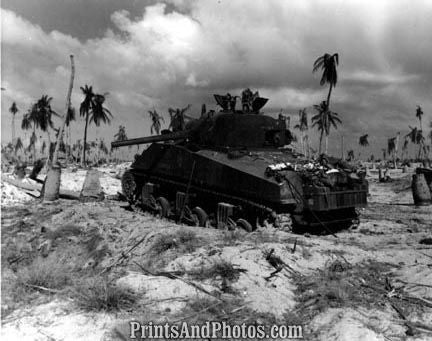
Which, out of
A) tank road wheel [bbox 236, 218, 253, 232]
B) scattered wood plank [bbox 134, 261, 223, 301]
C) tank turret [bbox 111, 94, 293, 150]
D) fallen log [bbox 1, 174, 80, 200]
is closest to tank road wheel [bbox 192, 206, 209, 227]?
tank road wheel [bbox 236, 218, 253, 232]

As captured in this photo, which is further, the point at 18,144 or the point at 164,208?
the point at 18,144

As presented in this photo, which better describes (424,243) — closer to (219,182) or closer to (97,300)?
(219,182)

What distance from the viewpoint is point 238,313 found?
4758mm

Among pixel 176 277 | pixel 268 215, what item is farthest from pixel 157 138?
pixel 176 277

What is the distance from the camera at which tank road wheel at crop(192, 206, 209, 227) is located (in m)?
10.5

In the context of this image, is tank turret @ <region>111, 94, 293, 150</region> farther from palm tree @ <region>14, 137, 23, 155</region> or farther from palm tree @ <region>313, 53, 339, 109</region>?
palm tree @ <region>14, 137, 23, 155</region>

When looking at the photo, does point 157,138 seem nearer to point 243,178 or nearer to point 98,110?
point 243,178

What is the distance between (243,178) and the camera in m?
9.08

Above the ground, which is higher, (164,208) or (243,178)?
(243,178)

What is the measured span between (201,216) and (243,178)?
6.37 ft

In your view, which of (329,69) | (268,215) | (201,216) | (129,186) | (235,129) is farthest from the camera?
(329,69)

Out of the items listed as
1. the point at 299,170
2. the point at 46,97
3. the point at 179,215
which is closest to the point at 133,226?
the point at 179,215

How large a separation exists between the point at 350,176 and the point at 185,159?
154 inches

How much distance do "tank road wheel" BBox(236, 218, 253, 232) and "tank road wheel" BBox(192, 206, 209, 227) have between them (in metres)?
1.33
